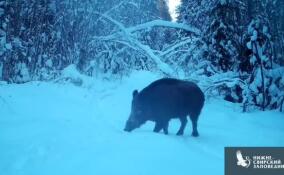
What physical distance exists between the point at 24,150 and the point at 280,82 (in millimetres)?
7783

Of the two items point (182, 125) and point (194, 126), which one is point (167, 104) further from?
point (194, 126)

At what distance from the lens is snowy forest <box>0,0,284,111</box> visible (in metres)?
12.6

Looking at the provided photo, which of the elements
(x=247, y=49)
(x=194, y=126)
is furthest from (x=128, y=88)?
(x=194, y=126)

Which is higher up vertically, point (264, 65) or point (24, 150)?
point (264, 65)

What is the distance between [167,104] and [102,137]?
7.01 feet

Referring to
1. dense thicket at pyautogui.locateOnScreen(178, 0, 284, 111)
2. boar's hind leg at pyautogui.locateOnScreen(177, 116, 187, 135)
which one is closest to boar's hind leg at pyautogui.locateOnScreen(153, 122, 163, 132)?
boar's hind leg at pyautogui.locateOnScreen(177, 116, 187, 135)

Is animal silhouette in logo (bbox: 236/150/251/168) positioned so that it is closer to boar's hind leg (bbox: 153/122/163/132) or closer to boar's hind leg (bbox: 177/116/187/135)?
boar's hind leg (bbox: 177/116/187/135)

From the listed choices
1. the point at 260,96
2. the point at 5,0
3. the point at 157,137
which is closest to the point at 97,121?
the point at 157,137

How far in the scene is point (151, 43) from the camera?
21.8m

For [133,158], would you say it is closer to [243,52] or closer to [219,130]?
[219,130]

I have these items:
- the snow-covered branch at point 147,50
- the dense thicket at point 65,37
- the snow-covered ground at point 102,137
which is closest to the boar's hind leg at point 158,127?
the snow-covered ground at point 102,137

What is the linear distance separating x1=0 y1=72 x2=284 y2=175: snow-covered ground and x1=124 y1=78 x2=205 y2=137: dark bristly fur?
0.31 metres

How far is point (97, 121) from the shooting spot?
9.66 m

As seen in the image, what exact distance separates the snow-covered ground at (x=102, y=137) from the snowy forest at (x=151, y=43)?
40.1 inches
